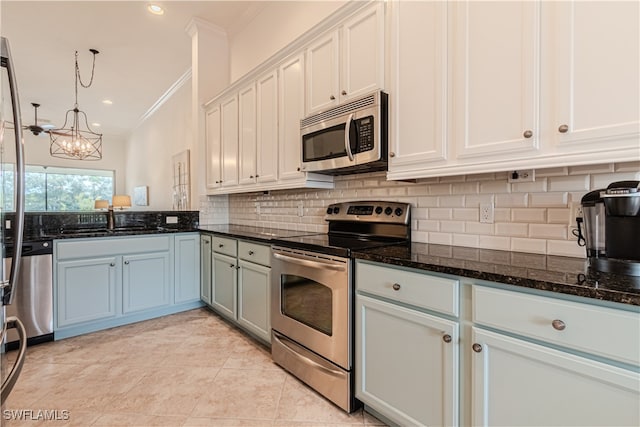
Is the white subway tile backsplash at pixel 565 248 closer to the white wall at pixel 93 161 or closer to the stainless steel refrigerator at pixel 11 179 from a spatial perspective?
the stainless steel refrigerator at pixel 11 179

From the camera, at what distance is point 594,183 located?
4.50 feet

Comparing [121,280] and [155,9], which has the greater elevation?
[155,9]

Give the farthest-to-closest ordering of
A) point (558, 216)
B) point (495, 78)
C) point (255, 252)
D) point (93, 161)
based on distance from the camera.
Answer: point (93, 161)
point (255, 252)
point (558, 216)
point (495, 78)

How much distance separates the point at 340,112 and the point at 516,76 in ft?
3.30

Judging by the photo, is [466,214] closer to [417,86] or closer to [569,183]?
[569,183]

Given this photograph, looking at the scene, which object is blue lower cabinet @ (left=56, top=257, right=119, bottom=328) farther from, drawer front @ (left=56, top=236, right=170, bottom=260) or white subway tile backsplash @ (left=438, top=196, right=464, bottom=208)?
white subway tile backsplash @ (left=438, top=196, right=464, bottom=208)

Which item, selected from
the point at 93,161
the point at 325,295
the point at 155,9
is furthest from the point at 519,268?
the point at 93,161

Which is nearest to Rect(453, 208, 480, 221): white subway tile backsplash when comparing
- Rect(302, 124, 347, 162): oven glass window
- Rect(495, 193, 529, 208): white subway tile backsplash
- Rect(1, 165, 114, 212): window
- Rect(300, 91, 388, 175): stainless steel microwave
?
Rect(495, 193, 529, 208): white subway tile backsplash

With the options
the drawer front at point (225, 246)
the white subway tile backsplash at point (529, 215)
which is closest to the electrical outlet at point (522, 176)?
the white subway tile backsplash at point (529, 215)

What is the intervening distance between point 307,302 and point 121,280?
6.82 ft

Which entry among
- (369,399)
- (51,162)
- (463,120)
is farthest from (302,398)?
(51,162)

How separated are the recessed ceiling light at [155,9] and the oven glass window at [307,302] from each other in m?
3.29

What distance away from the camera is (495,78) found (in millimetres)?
1367

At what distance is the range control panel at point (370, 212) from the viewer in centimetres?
202
